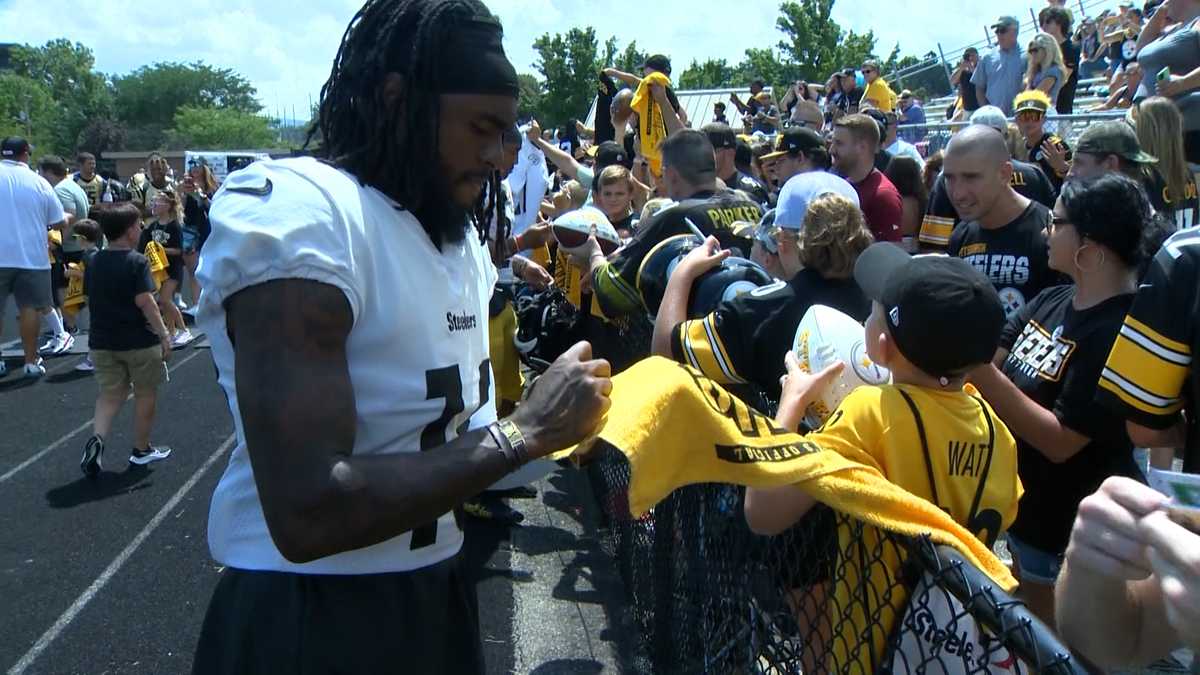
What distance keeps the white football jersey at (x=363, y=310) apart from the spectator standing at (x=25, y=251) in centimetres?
878

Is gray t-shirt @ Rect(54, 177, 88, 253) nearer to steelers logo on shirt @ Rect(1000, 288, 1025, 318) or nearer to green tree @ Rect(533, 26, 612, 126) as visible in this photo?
steelers logo on shirt @ Rect(1000, 288, 1025, 318)

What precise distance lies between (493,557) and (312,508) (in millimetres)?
3752

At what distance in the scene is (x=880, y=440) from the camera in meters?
2.01

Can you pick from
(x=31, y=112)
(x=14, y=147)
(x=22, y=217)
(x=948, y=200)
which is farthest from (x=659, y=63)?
(x=31, y=112)

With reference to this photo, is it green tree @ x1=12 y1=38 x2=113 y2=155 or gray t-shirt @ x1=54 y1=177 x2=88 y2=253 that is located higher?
green tree @ x1=12 y1=38 x2=113 y2=155

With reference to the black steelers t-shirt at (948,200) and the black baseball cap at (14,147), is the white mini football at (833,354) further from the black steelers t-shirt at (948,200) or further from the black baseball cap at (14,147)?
the black baseball cap at (14,147)

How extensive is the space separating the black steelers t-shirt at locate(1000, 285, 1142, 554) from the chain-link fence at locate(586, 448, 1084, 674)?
113 cm

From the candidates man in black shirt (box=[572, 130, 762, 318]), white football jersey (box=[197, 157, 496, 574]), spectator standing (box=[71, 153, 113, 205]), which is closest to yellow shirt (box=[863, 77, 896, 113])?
man in black shirt (box=[572, 130, 762, 318])

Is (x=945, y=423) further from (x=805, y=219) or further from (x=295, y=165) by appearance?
(x=295, y=165)

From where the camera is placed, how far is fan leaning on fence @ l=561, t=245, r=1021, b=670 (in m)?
1.54

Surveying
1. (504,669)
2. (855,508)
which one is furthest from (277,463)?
(504,669)

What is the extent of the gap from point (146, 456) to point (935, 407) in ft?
19.0

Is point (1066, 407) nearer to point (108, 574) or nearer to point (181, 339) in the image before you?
point (108, 574)

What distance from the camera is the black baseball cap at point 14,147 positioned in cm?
943
